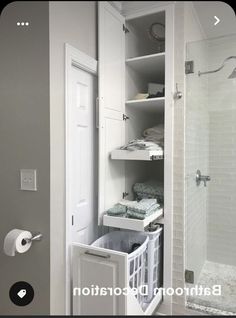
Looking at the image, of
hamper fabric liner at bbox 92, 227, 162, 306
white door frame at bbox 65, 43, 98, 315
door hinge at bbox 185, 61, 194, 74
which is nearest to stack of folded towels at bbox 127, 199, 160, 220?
hamper fabric liner at bbox 92, 227, 162, 306

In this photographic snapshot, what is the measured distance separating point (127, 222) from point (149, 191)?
38cm

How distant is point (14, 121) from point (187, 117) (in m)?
1.02

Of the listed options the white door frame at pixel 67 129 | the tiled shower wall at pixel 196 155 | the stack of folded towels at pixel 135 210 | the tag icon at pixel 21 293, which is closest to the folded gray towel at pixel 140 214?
the stack of folded towels at pixel 135 210

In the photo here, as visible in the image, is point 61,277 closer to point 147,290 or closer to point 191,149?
point 147,290

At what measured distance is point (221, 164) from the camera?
1760mm

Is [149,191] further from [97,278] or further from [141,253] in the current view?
[97,278]

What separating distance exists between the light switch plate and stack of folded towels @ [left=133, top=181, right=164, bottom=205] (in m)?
0.82

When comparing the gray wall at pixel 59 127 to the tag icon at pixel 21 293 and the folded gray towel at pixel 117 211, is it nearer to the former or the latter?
the tag icon at pixel 21 293

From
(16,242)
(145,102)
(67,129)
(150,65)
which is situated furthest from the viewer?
(150,65)

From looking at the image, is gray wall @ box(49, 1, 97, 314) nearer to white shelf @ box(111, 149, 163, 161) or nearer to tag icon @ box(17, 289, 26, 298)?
tag icon @ box(17, 289, 26, 298)

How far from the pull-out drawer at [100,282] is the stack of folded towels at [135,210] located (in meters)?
0.26

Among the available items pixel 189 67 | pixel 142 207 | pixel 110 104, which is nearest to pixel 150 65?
pixel 189 67

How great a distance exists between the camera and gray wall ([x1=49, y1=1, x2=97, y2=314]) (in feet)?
3.34

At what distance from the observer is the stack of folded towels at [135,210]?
1.32m
